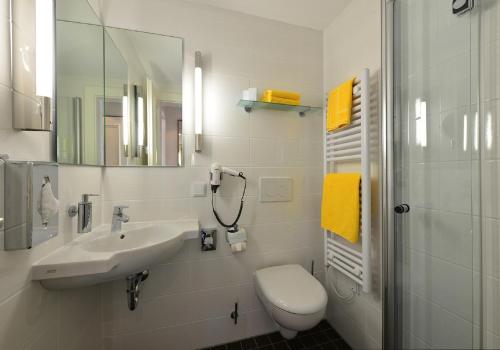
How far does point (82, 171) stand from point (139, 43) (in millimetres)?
822

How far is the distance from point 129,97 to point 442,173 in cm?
160

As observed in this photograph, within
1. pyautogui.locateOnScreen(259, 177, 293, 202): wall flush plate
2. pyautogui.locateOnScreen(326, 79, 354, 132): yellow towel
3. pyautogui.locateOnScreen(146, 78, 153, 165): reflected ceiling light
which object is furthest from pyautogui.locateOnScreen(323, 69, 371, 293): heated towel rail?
pyautogui.locateOnScreen(146, 78, 153, 165): reflected ceiling light

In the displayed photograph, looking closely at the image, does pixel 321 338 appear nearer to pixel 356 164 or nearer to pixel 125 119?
pixel 356 164

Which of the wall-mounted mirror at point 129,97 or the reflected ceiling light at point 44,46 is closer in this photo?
the reflected ceiling light at point 44,46

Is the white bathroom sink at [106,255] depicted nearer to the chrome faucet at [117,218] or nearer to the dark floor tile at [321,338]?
the chrome faucet at [117,218]

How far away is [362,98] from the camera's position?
1.05 metres

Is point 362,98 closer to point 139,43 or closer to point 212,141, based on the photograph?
point 212,141

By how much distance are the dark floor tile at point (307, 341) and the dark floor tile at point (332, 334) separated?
132 mm

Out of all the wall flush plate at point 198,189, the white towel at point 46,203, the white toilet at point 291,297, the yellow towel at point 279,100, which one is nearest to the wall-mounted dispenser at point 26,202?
the white towel at point 46,203

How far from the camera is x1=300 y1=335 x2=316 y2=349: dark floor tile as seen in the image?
1268mm

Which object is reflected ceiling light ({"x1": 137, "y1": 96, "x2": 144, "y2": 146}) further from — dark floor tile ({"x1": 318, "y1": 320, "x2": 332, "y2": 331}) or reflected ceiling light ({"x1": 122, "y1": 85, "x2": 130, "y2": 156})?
dark floor tile ({"x1": 318, "y1": 320, "x2": 332, "y2": 331})

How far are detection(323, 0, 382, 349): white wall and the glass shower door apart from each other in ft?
0.56

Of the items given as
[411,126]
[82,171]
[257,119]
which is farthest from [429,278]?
[82,171]

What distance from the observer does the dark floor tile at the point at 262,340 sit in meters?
1.30
